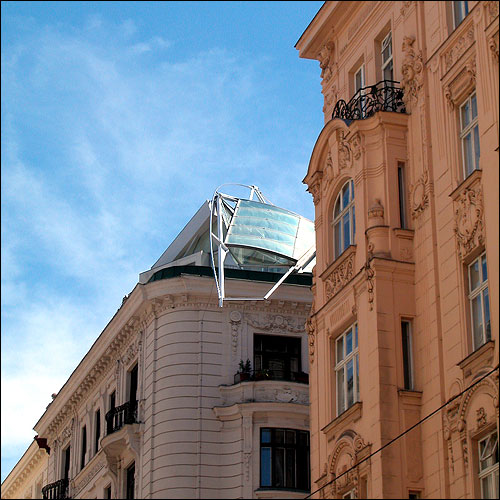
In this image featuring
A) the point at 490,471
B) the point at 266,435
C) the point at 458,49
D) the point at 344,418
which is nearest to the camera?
the point at 490,471

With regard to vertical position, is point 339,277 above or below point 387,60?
below

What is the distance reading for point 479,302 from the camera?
24703 mm

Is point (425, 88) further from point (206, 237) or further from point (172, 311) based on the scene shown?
point (206, 237)

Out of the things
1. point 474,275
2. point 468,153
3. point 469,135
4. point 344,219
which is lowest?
point 474,275

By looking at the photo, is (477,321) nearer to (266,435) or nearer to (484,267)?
(484,267)

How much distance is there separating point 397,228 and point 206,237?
1905cm

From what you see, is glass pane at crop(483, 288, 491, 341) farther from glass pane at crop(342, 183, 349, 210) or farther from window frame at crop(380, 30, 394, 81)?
window frame at crop(380, 30, 394, 81)

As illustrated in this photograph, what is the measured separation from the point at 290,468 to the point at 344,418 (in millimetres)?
11584

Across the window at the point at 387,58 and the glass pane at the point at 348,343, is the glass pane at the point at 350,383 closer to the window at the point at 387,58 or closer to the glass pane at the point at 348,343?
the glass pane at the point at 348,343

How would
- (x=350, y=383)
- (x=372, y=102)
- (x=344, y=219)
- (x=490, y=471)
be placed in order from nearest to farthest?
(x=490, y=471) < (x=350, y=383) < (x=372, y=102) < (x=344, y=219)

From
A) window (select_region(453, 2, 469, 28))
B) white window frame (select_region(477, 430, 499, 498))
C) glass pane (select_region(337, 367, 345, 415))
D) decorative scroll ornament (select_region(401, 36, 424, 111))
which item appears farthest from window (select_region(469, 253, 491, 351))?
window (select_region(453, 2, 469, 28))

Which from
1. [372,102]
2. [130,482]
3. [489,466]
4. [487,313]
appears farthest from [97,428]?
[489,466]

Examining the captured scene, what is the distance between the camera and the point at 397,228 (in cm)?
2789

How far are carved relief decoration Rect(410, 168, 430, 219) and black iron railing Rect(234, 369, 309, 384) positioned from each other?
1319 centimetres
